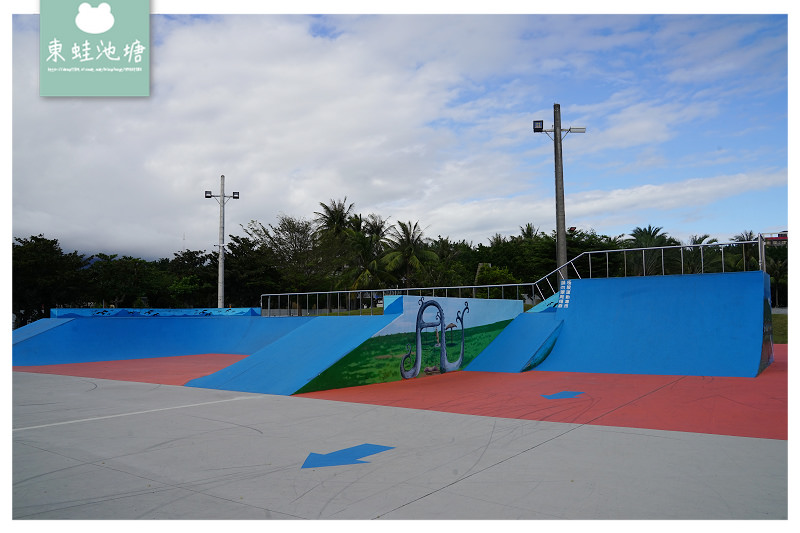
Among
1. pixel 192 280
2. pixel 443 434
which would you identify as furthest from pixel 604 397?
pixel 192 280

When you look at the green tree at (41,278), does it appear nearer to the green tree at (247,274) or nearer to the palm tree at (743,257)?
the green tree at (247,274)

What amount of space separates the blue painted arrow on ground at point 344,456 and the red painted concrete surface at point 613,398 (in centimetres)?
258

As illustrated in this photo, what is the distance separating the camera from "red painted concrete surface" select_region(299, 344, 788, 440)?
7.21 metres

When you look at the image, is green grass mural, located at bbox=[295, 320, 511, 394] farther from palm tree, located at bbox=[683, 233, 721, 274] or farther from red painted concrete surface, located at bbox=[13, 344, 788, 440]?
palm tree, located at bbox=[683, 233, 721, 274]

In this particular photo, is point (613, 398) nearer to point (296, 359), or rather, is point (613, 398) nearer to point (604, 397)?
point (604, 397)

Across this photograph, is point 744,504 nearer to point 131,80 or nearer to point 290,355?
point 131,80

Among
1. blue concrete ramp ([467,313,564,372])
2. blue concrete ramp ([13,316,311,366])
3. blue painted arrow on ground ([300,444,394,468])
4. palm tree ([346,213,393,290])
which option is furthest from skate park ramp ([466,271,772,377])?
palm tree ([346,213,393,290])

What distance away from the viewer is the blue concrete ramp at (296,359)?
35.2 feet

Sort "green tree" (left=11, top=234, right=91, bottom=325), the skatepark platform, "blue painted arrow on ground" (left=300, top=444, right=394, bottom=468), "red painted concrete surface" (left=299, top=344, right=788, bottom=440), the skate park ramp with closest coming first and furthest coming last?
the skatepark platform
"blue painted arrow on ground" (left=300, top=444, right=394, bottom=468)
"red painted concrete surface" (left=299, top=344, right=788, bottom=440)
the skate park ramp
"green tree" (left=11, top=234, right=91, bottom=325)

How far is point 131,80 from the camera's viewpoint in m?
3.96

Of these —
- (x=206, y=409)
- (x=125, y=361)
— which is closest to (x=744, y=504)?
(x=206, y=409)

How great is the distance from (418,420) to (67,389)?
26.5 ft

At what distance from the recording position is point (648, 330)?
13.8 m

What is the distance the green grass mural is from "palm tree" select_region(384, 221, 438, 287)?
2269 centimetres
